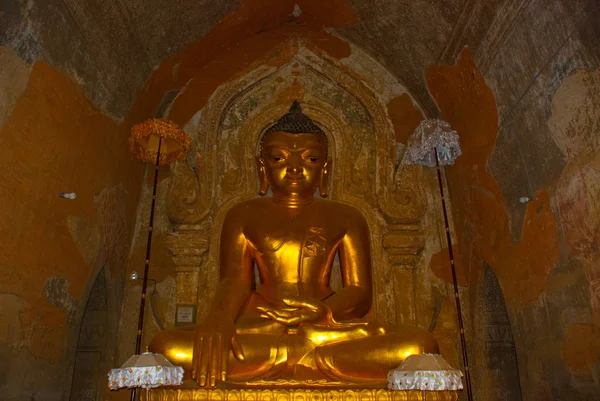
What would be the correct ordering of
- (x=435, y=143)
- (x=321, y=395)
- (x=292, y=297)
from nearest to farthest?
(x=321, y=395) < (x=292, y=297) < (x=435, y=143)

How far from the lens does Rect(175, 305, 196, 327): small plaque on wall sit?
16.5ft

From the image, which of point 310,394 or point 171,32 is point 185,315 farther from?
point 171,32

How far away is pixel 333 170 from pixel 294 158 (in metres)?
0.75

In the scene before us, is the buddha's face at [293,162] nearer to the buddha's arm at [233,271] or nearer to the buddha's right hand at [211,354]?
the buddha's arm at [233,271]

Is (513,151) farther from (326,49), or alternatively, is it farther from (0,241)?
(0,241)

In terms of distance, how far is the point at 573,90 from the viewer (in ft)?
11.8

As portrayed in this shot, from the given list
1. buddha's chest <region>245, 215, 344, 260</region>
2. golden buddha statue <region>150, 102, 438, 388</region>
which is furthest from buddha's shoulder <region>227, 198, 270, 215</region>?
buddha's chest <region>245, 215, 344, 260</region>

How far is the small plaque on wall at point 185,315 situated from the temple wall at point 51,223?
55cm

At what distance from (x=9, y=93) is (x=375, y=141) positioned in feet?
11.9

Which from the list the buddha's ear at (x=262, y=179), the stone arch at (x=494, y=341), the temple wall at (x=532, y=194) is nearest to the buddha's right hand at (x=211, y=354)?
the buddha's ear at (x=262, y=179)

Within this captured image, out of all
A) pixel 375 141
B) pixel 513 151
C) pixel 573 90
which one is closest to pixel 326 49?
pixel 375 141

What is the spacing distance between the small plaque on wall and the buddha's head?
4.40ft

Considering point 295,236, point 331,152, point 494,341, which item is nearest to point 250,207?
point 295,236

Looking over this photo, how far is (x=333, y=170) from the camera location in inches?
228
